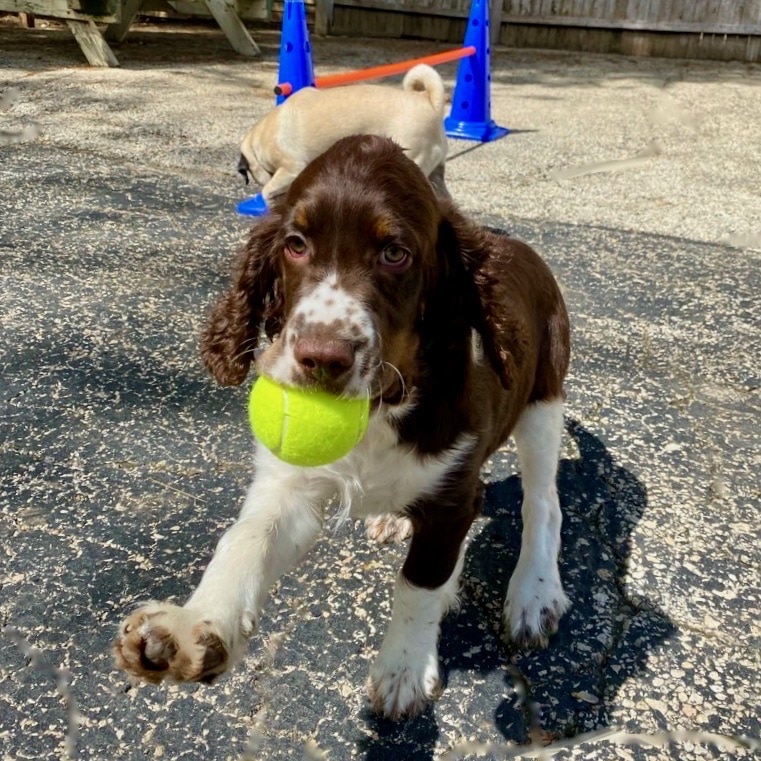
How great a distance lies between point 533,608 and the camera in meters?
2.48

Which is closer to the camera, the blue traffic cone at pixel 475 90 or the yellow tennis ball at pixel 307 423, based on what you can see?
the yellow tennis ball at pixel 307 423

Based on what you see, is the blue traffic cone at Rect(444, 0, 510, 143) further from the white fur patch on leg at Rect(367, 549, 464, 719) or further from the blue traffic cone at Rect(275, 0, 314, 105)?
the white fur patch on leg at Rect(367, 549, 464, 719)

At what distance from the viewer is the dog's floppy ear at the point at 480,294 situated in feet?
7.25

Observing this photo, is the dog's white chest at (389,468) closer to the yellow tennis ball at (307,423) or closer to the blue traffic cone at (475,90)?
the yellow tennis ball at (307,423)

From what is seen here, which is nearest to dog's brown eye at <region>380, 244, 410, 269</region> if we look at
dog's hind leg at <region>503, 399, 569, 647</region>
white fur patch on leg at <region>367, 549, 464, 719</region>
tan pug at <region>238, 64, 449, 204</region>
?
white fur patch on leg at <region>367, 549, 464, 719</region>

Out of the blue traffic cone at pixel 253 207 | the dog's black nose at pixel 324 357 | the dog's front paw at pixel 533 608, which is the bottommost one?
the dog's front paw at pixel 533 608

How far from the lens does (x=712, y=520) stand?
3012 millimetres

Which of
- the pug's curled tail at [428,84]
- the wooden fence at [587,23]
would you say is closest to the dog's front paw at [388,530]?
the pug's curled tail at [428,84]

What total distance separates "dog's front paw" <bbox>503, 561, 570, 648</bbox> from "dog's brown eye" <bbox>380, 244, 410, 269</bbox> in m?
1.13

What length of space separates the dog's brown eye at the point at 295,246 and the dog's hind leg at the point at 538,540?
1113 mm

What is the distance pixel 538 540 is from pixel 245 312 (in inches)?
46.9

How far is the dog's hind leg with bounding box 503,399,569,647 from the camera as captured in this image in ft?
8.11

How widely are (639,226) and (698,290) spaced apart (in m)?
1.35

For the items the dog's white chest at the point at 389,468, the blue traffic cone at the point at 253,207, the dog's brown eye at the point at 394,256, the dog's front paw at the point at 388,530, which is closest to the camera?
the dog's brown eye at the point at 394,256
